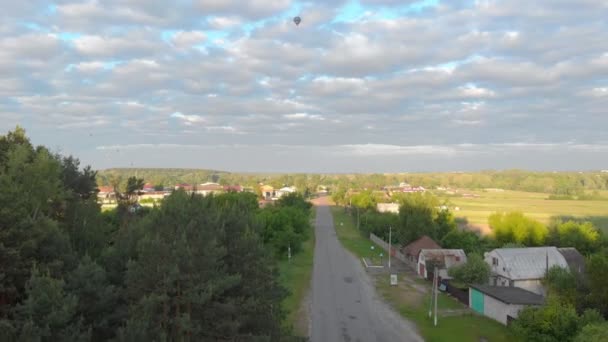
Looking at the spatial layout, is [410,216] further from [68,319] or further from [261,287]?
[68,319]

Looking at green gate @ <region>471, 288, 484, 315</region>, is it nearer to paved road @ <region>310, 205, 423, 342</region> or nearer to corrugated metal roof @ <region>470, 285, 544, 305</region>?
corrugated metal roof @ <region>470, 285, 544, 305</region>

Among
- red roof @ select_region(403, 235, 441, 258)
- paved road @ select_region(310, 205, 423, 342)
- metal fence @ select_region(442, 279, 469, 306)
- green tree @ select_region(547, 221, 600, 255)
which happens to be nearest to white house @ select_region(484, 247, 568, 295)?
metal fence @ select_region(442, 279, 469, 306)

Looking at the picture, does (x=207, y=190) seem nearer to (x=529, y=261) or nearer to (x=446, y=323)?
(x=529, y=261)

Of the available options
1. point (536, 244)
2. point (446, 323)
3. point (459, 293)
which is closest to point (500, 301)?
point (446, 323)

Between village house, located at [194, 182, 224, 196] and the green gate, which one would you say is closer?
the green gate

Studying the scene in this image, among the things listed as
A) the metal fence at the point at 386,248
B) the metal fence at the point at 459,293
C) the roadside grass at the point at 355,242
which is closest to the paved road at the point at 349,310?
the metal fence at the point at 459,293

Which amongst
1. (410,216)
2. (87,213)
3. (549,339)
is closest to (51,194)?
(87,213)
